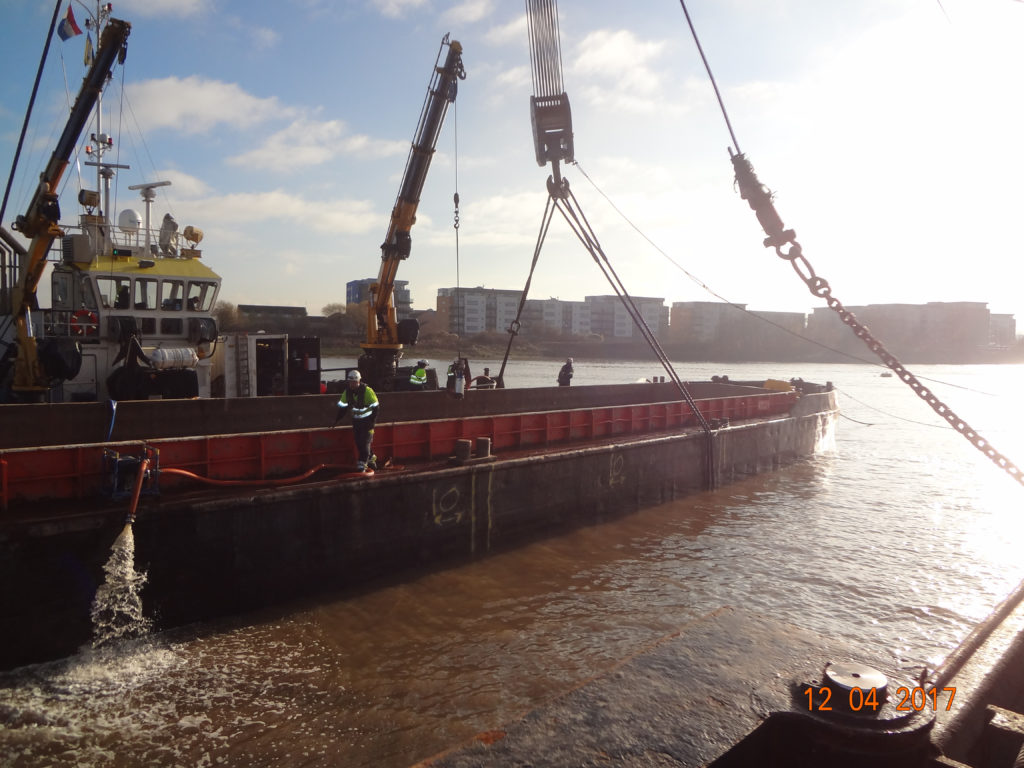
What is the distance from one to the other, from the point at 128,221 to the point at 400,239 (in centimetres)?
673

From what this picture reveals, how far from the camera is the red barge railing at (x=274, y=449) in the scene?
23.5 ft

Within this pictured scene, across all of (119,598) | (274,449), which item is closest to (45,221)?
(274,449)

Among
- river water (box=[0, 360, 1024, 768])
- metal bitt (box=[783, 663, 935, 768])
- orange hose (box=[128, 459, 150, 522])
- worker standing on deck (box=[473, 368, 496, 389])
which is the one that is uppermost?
worker standing on deck (box=[473, 368, 496, 389])

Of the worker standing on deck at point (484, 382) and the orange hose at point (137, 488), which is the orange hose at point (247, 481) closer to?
the orange hose at point (137, 488)

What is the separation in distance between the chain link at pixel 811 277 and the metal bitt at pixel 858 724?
4857mm

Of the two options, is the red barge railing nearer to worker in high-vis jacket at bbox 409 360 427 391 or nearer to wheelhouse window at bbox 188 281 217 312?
worker in high-vis jacket at bbox 409 360 427 391

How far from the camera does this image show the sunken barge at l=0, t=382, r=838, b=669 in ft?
21.4

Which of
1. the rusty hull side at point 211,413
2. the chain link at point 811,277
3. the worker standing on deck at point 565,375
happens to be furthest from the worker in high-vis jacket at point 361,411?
the worker standing on deck at point 565,375

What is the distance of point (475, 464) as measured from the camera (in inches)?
410

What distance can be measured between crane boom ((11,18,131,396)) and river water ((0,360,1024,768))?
723 cm

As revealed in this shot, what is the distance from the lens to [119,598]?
6707mm

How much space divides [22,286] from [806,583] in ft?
47.5

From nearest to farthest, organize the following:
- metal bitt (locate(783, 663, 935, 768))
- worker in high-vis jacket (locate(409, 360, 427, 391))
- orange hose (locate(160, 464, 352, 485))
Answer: metal bitt (locate(783, 663, 935, 768)) < orange hose (locate(160, 464, 352, 485)) < worker in high-vis jacket (locate(409, 360, 427, 391))
